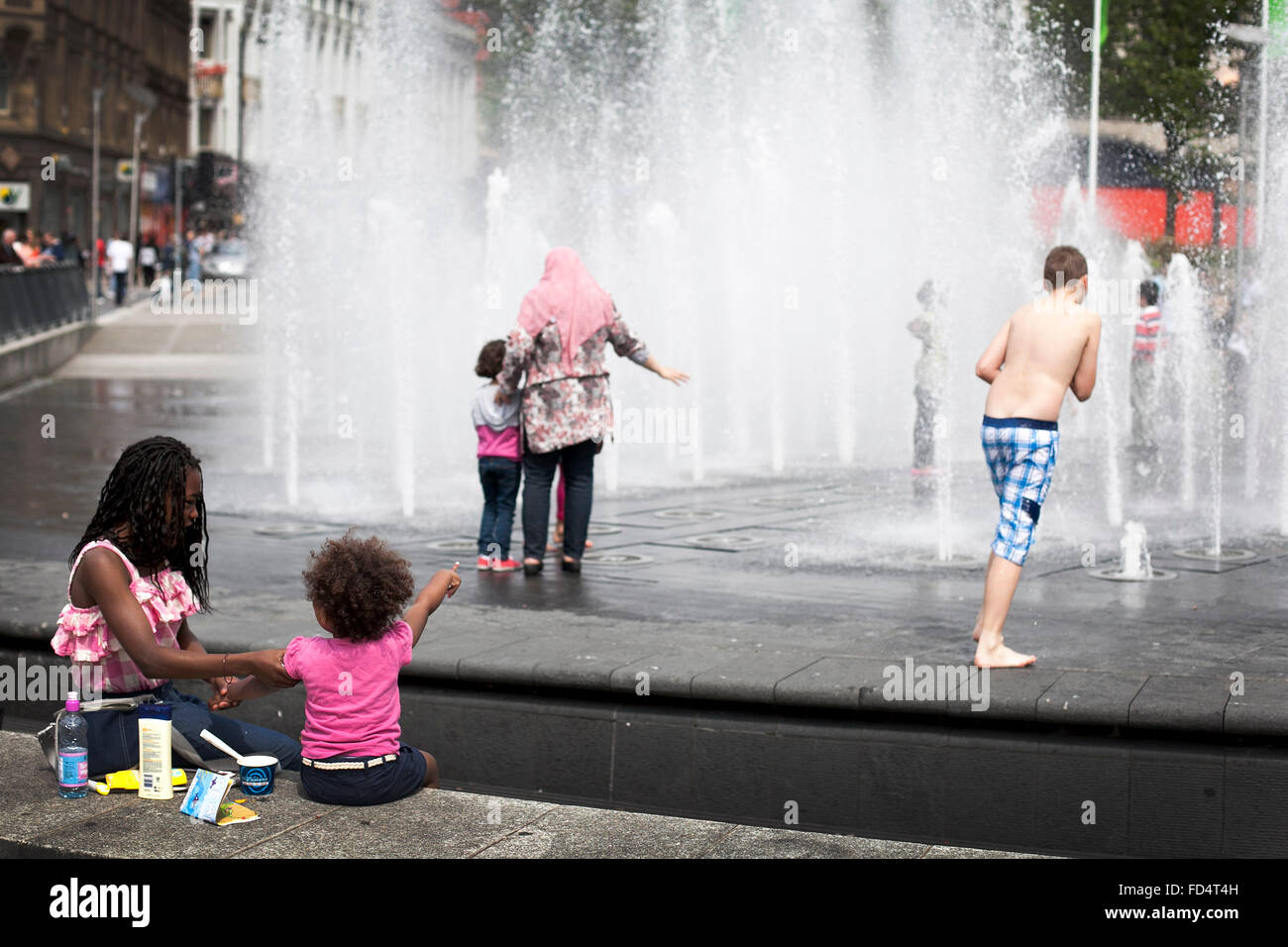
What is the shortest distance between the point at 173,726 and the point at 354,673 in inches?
24.5

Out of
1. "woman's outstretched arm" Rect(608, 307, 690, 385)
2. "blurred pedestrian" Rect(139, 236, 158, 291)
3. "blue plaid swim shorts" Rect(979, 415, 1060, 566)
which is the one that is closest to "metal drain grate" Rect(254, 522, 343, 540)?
"woman's outstretched arm" Rect(608, 307, 690, 385)

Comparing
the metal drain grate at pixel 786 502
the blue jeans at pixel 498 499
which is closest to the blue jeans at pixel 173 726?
the blue jeans at pixel 498 499

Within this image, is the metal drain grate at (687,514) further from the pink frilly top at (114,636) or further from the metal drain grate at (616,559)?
the pink frilly top at (114,636)

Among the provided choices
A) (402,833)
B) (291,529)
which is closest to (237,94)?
(291,529)

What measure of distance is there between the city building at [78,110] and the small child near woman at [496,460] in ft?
101

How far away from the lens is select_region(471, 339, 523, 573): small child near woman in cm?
873

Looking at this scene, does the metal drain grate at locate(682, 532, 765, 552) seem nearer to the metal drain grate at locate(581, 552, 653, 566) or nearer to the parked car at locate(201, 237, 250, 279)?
the metal drain grate at locate(581, 552, 653, 566)

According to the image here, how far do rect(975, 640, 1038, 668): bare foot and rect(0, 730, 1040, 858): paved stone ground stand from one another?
5.87 feet

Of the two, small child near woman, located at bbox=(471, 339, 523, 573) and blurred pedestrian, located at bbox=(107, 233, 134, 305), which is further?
blurred pedestrian, located at bbox=(107, 233, 134, 305)

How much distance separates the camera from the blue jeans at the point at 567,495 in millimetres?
8641

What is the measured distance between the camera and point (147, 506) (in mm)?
4699

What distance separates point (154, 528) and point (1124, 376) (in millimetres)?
19359

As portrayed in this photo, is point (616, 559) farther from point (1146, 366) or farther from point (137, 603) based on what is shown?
point (1146, 366)
